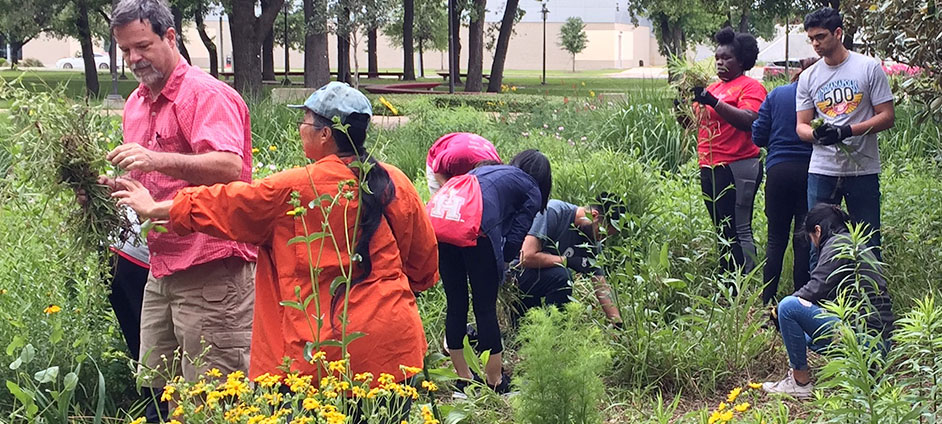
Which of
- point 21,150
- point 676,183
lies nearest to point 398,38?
point 676,183

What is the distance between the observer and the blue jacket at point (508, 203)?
4.70 metres

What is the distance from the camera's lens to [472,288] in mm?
4840

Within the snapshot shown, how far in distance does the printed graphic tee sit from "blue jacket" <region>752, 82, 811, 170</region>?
25 cm

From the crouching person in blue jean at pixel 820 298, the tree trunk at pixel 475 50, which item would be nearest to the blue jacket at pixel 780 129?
the crouching person in blue jean at pixel 820 298

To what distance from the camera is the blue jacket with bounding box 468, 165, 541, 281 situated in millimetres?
4703

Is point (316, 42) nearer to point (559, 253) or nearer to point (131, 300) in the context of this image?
point (559, 253)

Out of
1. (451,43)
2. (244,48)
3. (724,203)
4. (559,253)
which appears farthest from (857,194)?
(451,43)

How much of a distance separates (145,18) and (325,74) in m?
22.3

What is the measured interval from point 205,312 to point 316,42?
72.8 feet

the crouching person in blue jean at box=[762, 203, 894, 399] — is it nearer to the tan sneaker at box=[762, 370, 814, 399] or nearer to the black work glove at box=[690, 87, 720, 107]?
the tan sneaker at box=[762, 370, 814, 399]

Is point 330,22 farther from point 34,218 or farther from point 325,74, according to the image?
point 34,218

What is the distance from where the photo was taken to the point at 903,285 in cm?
575

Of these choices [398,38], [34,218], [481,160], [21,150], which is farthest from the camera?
[398,38]

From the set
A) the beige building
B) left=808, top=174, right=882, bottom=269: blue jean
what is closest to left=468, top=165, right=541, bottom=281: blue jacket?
left=808, top=174, right=882, bottom=269: blue jean
